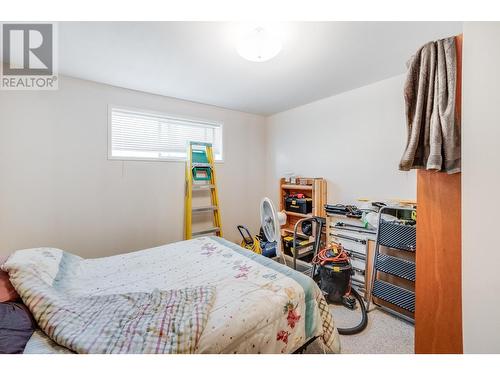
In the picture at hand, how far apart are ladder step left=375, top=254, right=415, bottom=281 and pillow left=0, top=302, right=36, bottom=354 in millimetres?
2316

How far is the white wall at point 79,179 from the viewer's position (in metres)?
1.89

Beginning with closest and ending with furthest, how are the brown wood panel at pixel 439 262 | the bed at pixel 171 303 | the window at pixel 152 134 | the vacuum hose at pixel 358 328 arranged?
1. the bed at pixel 171 303
2. the brown wood panel at pixel 439 262
3. the vacuum hose at pixel 358 328
4. the window at pixel 152 134

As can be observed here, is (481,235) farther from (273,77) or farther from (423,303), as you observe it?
(273,77)

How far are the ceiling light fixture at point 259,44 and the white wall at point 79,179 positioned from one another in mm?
1578

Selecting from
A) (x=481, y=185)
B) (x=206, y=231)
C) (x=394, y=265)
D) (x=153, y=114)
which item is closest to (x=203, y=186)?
(x=206, y=231)

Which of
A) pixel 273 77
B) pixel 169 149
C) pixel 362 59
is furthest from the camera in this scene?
pixel 169 149

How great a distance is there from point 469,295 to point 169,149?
9.42ft

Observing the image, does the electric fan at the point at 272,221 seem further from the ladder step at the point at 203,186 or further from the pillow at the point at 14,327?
the pillow at the point at 14,327

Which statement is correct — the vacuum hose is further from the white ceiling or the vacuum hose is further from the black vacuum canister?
the white ceiling

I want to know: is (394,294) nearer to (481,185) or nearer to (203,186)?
(481,185)

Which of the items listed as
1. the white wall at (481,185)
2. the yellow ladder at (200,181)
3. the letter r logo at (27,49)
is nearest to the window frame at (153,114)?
the yellow ladder at (200,181)

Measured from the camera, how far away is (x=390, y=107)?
217 cm

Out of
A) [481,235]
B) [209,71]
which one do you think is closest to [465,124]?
[481,235]

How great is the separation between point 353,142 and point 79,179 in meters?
3.02
